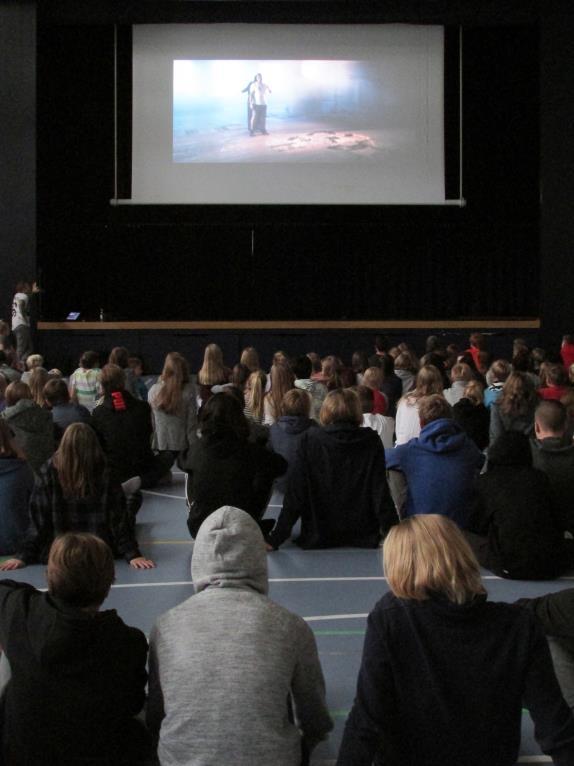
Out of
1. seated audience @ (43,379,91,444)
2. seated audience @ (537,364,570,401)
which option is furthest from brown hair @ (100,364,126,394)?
seated audience @ (537,364,570,401)

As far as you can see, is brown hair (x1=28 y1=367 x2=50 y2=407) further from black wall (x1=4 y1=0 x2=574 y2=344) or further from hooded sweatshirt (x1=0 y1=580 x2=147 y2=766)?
black wall (x1=4 y1=0 x2=574 y2=344)

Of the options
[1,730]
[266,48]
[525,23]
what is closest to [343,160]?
[266,48]

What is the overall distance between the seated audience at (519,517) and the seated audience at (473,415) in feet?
7.37

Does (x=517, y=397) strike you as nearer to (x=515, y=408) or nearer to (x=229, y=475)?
(x=515, y=408)

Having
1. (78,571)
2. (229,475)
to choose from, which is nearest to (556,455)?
(229,475)

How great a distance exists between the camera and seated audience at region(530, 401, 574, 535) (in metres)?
6.03

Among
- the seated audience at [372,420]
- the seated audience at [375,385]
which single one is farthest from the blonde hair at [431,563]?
the seated audience at [375,385]

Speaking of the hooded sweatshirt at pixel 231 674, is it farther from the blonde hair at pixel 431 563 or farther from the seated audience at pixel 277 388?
the seated audience at pixel 277 388

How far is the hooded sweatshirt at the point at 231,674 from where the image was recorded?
2.95 m

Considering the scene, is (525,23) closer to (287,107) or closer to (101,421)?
(287,107)

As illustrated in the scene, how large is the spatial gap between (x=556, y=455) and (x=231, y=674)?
3543 mm

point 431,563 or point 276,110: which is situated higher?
point 276,110

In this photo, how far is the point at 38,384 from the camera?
322 inches

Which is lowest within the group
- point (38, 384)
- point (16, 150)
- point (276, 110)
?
point (38, 384)
